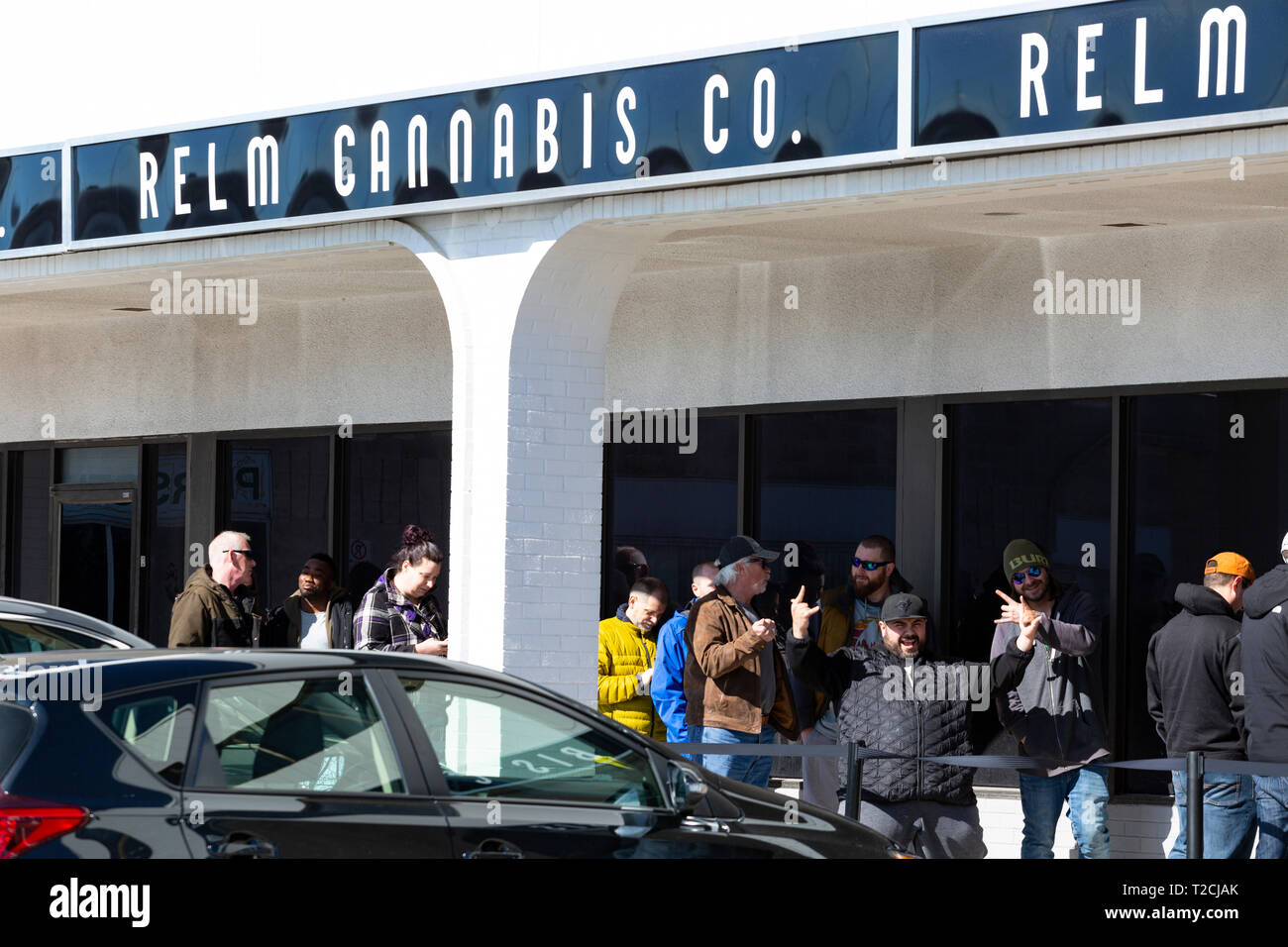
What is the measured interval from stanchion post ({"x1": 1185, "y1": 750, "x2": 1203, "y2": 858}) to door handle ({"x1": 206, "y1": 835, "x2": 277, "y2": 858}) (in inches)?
164

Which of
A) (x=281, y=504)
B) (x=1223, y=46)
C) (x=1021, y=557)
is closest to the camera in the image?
(x=1223, y=46)

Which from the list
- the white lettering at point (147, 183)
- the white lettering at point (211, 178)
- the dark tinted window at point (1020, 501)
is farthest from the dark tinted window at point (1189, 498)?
the white lettering at point (147, 183)

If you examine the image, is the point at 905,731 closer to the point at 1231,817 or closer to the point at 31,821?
the point at 1231,817

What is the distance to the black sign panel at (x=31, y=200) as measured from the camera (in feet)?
38.3

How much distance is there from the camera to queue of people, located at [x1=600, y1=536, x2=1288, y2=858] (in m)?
8.91

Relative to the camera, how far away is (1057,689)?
9.71 metres

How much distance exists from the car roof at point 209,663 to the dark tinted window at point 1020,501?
5149 mm

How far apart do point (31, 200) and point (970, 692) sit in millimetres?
6505

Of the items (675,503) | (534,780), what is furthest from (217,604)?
(534,780)

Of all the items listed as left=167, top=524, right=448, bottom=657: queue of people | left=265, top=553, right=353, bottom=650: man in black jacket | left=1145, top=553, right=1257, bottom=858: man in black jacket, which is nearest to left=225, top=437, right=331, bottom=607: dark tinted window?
left=265, top=553, right=353, bottom=650: man in black jacket

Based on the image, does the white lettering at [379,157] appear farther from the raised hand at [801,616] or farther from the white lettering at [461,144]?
the raised hand at [801,616]

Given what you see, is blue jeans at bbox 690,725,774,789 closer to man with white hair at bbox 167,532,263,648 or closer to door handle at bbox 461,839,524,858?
man with white hair at bbox 167,532,263,648
